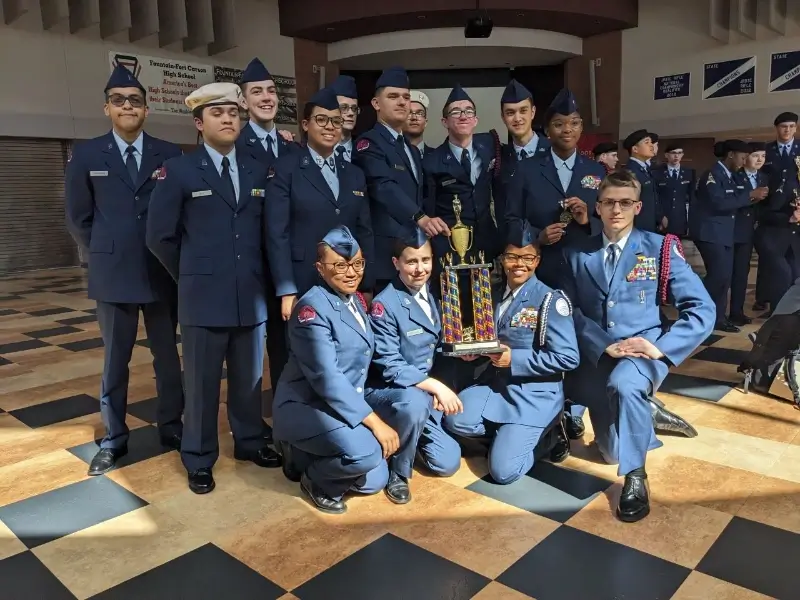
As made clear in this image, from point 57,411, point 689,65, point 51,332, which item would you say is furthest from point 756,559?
point 689,65

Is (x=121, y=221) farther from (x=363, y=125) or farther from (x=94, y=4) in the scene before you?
(x=363, y=125)

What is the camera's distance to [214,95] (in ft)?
7.69

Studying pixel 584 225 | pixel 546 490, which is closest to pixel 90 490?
pixel 546 490

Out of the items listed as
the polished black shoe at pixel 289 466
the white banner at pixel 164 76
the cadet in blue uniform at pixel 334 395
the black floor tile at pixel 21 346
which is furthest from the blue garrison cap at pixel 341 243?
the white banner at pixel 164 76

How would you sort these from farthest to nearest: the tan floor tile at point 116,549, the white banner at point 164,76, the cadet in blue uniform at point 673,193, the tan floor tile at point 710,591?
the white banner at point 164,76 → the cadet in blue uniform at point 673,193 → the tan floor tile at point 116,549 → the tan floor tile at point 710,591

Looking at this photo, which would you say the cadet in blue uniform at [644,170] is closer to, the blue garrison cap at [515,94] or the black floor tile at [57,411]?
the blue garrison cap at [515,94]

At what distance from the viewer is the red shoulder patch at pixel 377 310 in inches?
99.4

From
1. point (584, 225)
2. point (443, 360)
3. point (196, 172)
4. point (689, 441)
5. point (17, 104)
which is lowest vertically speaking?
point (689, 441)

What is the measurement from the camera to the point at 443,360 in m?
2.91

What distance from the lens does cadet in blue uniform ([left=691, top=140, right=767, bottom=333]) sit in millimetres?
5188

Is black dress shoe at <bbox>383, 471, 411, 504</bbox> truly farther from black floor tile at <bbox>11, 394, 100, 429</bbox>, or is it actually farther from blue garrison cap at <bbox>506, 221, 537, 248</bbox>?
black floor tile at <bbox>11, 394, 100, 429</bbox>

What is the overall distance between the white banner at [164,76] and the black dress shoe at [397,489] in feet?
31.1

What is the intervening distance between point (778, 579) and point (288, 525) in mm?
1479

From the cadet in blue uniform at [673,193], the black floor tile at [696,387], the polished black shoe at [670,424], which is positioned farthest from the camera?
the cadet in blue uniform at [673,193]
